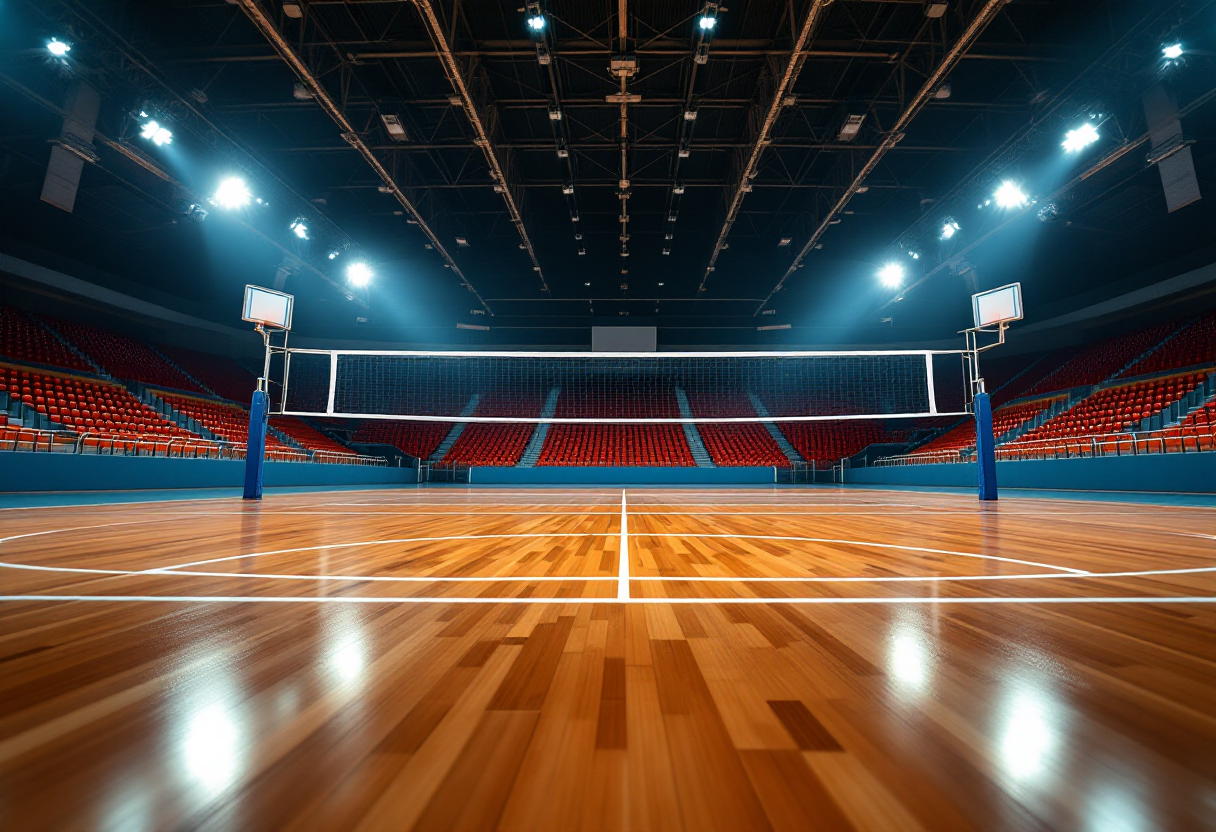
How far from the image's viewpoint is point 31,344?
13.5 metres

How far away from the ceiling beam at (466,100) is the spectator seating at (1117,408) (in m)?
14.0

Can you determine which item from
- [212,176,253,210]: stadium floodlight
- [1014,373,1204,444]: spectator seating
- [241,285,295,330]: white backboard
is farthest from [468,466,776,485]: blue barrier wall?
[241,285,295,330]: white backboard

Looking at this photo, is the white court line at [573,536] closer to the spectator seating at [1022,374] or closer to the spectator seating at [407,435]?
the spectator seating at [407,435]

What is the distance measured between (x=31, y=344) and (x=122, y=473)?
715 centimetres

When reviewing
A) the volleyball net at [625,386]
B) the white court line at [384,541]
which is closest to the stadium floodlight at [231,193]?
the volleyball net at [625,386]

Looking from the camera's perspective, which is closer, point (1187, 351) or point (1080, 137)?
point (1080, 137)

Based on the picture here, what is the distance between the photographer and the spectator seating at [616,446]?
20.4m

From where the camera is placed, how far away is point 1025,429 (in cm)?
1605

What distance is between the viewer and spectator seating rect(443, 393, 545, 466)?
68.3 feet

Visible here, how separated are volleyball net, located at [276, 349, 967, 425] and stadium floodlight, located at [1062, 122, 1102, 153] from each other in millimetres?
12604

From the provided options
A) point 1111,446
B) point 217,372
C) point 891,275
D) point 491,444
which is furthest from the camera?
point 491,444

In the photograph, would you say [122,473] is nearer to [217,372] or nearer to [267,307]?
[267,307]

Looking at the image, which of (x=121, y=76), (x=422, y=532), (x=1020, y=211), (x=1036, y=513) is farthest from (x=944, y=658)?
(x=1020, y=211)

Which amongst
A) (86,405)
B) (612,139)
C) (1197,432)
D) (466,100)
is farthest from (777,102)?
(86,405)
